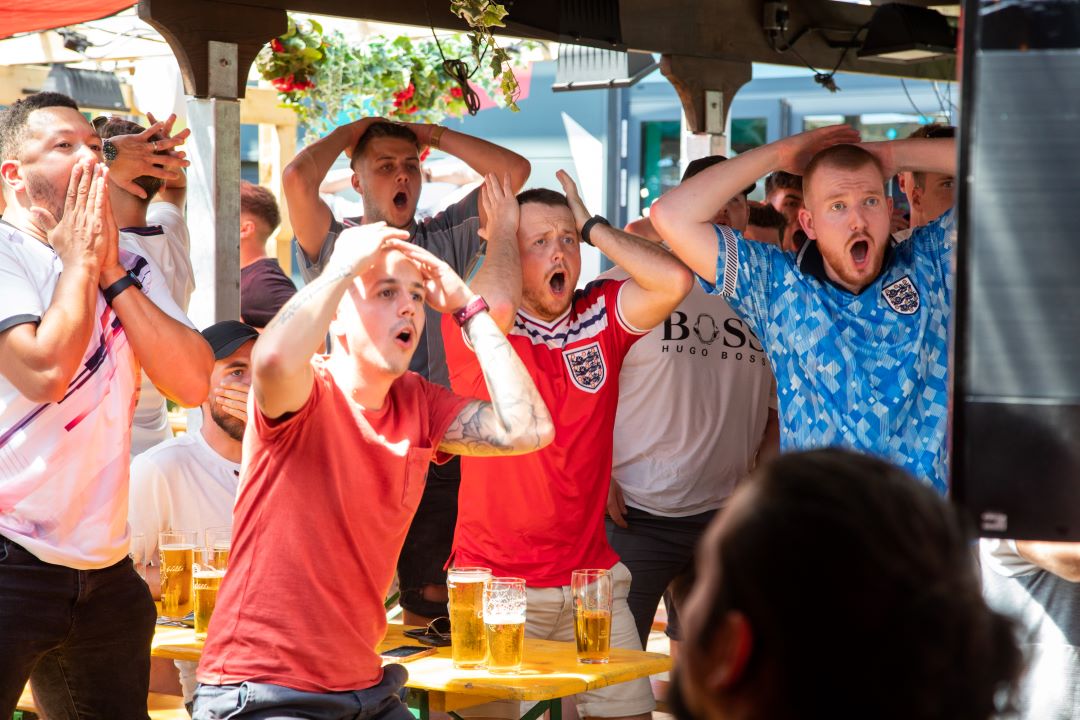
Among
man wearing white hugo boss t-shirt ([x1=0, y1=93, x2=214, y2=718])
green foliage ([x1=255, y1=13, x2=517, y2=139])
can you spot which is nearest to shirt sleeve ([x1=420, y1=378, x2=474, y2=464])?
man wearing white hugo boss t-shirt ([x1=0, y1=93, x2=214, y2=718])

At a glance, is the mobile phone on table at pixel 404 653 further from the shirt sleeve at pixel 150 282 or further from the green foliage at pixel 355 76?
the green foliage at pixel 355 76

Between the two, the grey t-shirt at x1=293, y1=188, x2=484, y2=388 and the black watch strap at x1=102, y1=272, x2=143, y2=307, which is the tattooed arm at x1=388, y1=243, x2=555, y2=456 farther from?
the grey t-shirt at x1=293, y1=188, x2=484, y2=388

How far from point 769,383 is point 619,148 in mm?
8889

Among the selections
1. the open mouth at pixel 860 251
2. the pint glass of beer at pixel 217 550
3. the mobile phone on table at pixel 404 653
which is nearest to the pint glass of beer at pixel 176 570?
the pint glass of beer at pixel 217 550

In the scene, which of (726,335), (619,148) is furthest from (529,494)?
(619,148)

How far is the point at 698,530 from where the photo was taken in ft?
13.7

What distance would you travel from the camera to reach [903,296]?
10.3 feet

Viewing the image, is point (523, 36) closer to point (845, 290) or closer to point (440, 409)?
point (845, 290)

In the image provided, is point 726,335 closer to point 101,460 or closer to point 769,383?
point 769,383

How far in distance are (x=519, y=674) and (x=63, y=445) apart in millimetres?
1117

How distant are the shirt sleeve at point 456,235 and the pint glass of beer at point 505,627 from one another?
1925 mm

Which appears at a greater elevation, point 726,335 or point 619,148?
point 619,148

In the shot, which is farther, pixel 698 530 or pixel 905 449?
pixel 698 530

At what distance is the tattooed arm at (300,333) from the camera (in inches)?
92.2
